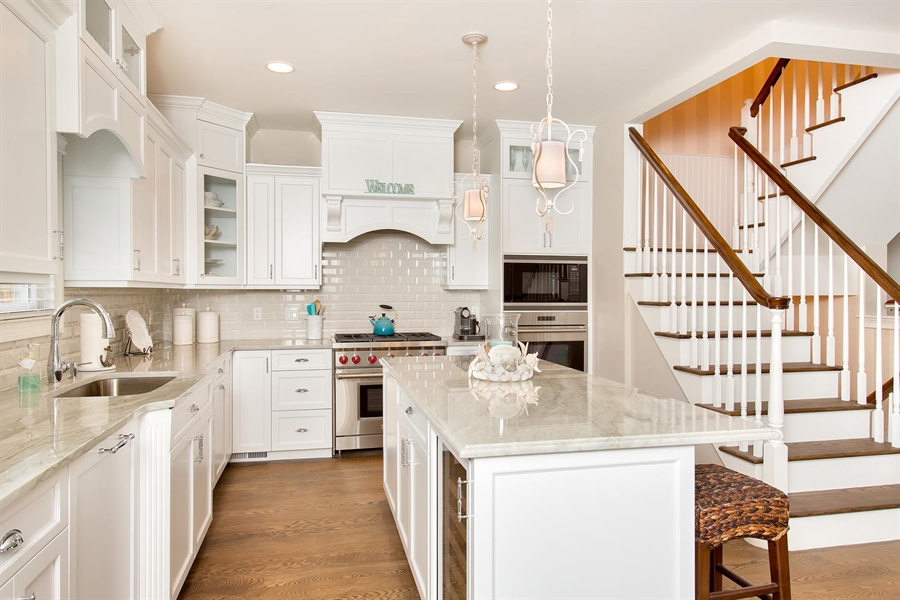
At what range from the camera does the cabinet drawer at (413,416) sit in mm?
2112

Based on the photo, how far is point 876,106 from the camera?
3396mm

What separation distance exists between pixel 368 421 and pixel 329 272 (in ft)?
4.42

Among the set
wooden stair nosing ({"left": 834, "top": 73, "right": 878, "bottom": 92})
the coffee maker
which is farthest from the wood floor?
wooden stair nosing ({"left": 834, "top": 73, "right": 878, "bottom": 92})

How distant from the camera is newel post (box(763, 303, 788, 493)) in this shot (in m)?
2.65

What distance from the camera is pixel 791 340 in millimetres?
3725

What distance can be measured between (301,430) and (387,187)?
198 cm

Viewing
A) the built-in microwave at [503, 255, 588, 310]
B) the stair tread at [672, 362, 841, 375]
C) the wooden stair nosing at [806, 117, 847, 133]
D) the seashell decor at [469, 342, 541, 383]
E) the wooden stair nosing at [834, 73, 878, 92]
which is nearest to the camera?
the seashell decor at [469, 342, 541, 383]

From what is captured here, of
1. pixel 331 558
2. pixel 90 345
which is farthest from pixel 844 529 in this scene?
pixel 90 345

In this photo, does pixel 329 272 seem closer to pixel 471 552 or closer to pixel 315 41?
pixel 315 41

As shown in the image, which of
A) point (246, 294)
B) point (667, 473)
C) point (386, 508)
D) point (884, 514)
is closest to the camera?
point (667, 473)

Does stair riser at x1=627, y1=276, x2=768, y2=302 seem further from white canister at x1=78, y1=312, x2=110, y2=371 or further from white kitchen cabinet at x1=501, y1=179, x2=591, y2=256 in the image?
white canister at x1=78, y1=312, x2=110, y2=371

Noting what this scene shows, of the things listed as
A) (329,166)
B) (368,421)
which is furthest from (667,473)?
(329,166)

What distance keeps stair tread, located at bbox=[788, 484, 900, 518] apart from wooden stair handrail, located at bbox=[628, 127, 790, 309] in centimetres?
98

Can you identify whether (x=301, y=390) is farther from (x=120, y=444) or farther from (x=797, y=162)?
(x=797, y=162)
